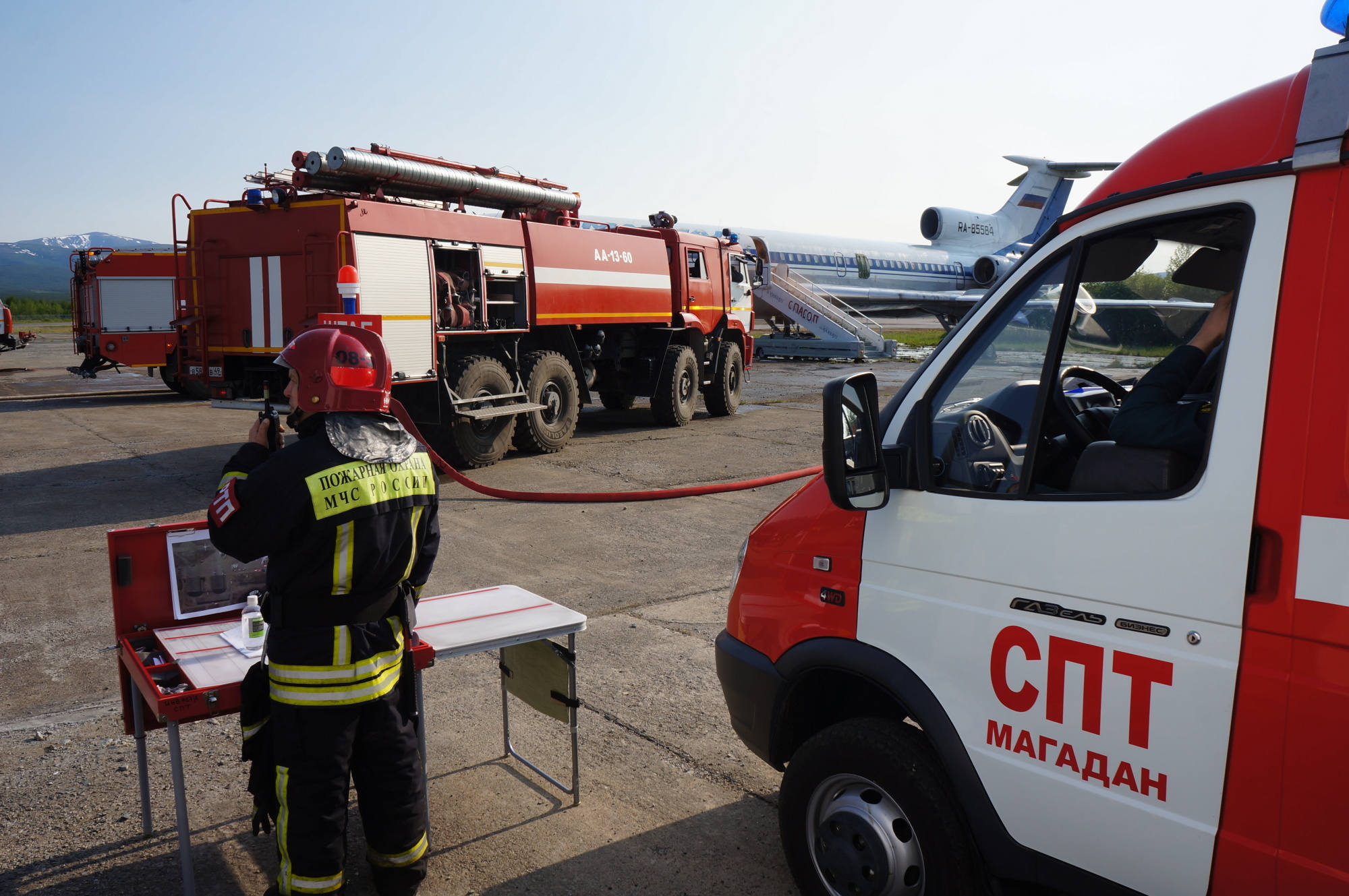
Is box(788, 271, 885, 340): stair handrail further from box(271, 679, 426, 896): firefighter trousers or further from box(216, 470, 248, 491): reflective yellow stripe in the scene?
box(216, 470, 248, 491): reflective yellow stripe

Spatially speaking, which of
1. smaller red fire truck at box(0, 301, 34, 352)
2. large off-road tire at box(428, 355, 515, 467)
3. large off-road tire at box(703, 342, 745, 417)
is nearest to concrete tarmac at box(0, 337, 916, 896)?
large off-road tire at box(428, 355, 515, 467)

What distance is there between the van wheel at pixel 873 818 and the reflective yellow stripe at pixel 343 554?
1.49 m

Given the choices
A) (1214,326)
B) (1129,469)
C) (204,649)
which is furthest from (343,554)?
(1214,326)

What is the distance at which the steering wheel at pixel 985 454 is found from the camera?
260 centimetres

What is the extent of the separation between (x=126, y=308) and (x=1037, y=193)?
40472 millimetres

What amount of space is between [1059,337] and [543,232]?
33.8 feet

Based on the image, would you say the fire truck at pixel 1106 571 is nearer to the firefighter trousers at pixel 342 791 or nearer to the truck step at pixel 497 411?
the firefighter trousers at pixel 342 791

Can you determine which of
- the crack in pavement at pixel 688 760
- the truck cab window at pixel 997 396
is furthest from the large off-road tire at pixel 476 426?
the truck cab window at pixel 997 396

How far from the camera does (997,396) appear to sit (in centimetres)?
282

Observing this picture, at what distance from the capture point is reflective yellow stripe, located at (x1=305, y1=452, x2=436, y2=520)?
281cm

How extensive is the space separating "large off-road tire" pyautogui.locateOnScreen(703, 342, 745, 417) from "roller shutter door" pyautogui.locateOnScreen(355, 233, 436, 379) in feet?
22.5

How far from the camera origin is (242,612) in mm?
3699

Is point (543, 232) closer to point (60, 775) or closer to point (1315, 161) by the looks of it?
point (60, 775)

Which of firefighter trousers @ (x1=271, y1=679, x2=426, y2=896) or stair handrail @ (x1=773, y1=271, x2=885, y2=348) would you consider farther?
stair handrail @ (x1=773, y1=271, x2=885, y2=348)
